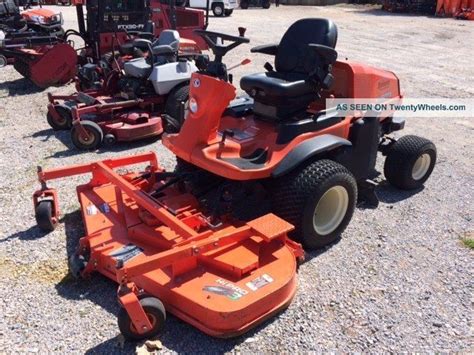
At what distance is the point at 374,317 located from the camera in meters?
2.76

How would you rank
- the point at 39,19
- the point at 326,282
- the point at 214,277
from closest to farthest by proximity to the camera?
1. the point at 214,277
2. the point at 326,282
3. the point at 39,19

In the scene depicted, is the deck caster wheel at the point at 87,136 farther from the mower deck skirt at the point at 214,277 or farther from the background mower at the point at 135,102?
the mower deck skirt at the point at 214,277

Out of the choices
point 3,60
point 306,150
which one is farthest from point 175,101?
point 3,60

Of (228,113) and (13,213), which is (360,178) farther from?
(13,213)

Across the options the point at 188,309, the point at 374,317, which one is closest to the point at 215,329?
the point at 188,309

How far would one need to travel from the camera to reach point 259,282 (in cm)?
265

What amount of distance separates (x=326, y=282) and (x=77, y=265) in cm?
154

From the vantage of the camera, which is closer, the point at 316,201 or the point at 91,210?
the point at 316,201

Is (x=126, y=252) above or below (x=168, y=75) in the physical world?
below

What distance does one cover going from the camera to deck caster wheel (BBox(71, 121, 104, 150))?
5123mm

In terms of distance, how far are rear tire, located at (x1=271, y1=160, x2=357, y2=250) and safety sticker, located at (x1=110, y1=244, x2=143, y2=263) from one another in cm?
94

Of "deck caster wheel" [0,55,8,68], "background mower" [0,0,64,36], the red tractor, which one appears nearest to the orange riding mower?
the red tractor

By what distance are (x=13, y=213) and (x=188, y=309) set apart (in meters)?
2.03

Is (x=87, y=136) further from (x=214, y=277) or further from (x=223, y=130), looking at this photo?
(x=214, y=277)
